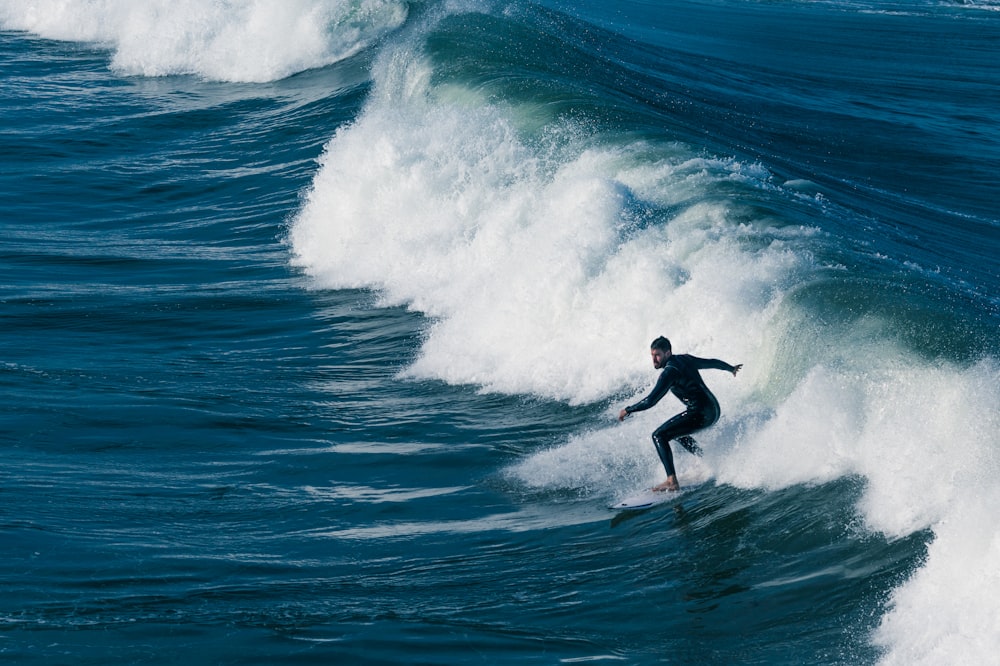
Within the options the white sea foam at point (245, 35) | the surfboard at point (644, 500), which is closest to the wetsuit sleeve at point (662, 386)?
the surfboard at point (644, 500)

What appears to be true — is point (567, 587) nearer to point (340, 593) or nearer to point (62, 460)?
point (340, 593)

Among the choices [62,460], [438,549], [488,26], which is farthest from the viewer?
[488,26]

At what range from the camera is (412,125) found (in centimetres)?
1964

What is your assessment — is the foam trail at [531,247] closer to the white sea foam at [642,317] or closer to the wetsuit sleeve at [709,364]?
the white sea foam at [642,317]

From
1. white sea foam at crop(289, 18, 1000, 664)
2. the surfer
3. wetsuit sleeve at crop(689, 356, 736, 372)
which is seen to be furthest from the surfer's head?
white sea foam at crop(289, 18, 1000, 664)

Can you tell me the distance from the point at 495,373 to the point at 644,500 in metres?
3.87

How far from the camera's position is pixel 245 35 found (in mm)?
31156

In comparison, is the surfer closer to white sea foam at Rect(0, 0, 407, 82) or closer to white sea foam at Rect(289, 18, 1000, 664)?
white sea foam at Rect(289, 18, 1000, 664)

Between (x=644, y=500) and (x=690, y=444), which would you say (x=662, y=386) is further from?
(x=644, y=500)

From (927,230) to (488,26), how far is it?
416 inches

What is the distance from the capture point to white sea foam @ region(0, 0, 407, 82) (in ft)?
99.1

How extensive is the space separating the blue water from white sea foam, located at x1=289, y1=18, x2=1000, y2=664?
0.13 ft

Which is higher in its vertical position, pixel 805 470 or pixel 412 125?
pixel 412 125

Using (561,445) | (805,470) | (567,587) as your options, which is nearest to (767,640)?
(567,587)
